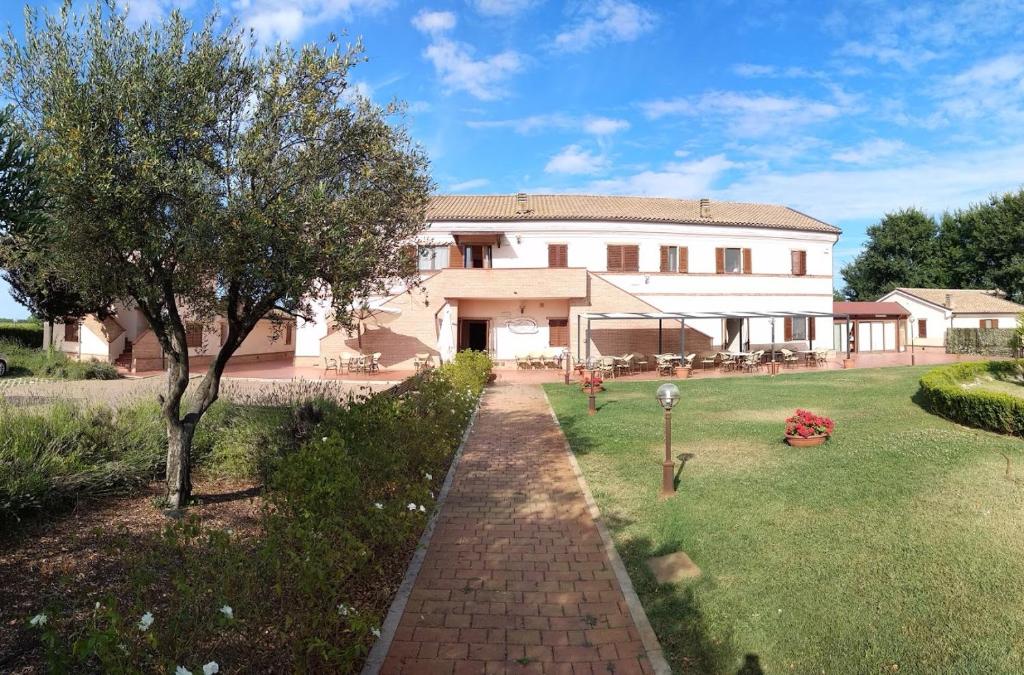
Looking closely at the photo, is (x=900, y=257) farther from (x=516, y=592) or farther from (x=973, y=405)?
(x=516, y=592)

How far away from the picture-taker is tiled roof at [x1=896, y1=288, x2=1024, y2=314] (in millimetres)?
38406

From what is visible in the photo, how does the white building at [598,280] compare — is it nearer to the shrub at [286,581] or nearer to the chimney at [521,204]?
the chimney at [521,204]

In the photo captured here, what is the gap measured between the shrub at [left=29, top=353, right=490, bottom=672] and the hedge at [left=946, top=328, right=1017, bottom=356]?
4033 centimetres

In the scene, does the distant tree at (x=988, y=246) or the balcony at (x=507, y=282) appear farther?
the distant tree at (x=988, y=246)

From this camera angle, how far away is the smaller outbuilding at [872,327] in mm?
36344

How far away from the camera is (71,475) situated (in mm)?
6008

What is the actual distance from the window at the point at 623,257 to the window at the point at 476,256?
6.07 m

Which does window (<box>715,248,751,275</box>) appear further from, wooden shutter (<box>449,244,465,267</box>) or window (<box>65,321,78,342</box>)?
window (<box>65,321,78,342</box>)

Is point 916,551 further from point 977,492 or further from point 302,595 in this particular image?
point 302,595

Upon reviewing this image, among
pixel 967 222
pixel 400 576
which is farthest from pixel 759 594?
pixel 967 222

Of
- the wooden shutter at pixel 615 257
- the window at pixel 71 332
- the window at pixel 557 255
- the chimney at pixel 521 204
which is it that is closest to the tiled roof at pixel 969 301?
the wooden shutter at pixel 615 257

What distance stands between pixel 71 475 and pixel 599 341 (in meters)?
22.1

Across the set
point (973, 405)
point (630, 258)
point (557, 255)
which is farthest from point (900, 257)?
point (973, 405)

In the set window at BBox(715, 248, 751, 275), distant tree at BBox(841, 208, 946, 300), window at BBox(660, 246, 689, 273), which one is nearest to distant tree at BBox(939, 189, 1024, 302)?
distant tree at BBox(841, 208, 946, 300)
